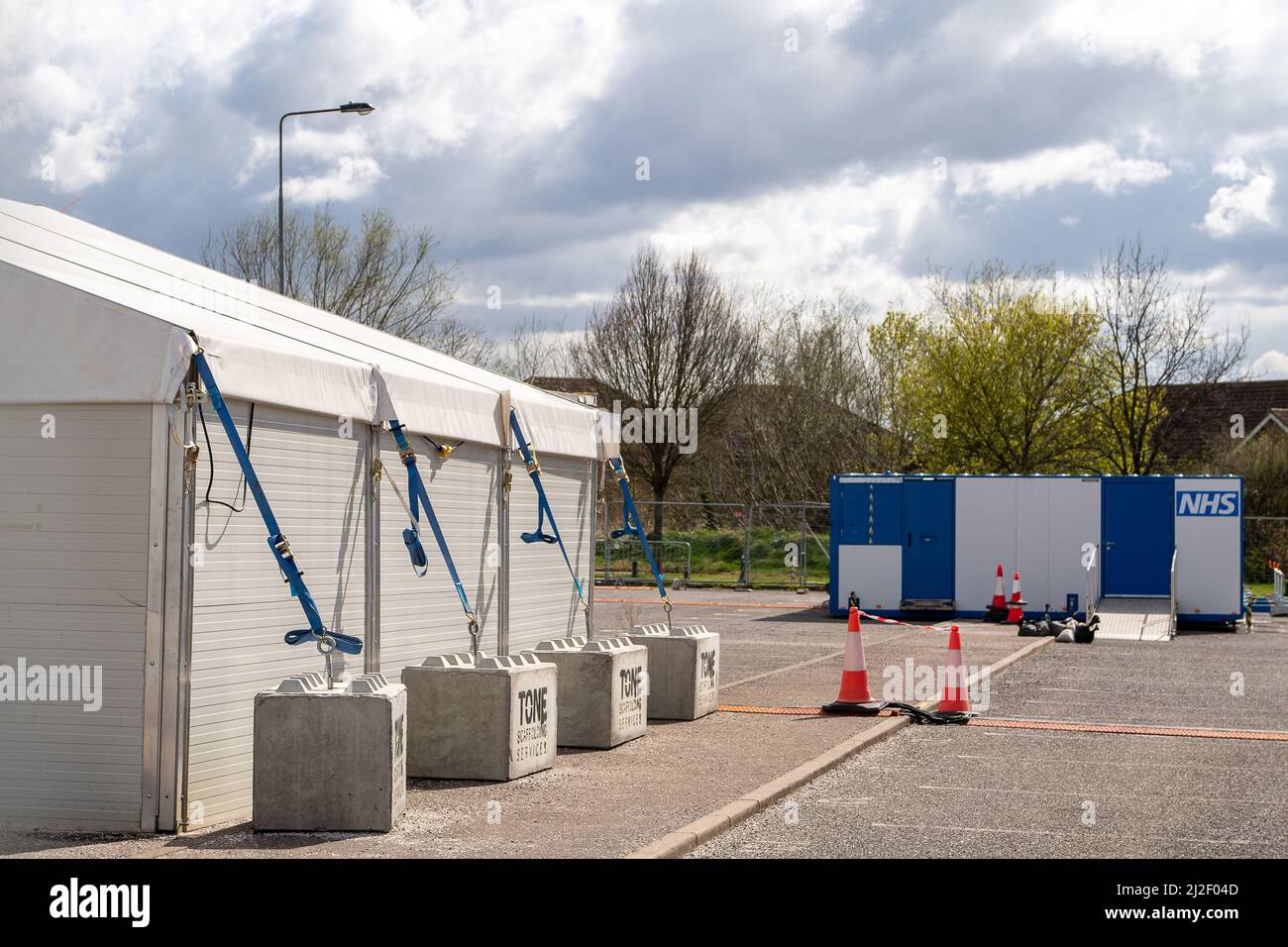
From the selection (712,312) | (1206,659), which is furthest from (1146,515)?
(712,312)

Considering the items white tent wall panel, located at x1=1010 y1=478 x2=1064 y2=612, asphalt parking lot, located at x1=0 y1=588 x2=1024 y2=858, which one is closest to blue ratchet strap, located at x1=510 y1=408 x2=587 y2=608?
asphalt parking lot, located at x1=0 y1=588 x2=1024 y2=858

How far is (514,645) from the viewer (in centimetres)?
1416

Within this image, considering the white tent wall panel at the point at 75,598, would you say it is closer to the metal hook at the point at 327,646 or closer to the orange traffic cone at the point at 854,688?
the metal hook at the point at 327,646

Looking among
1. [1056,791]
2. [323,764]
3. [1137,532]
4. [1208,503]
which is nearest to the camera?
[323,764]

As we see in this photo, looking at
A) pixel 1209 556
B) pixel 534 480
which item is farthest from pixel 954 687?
pixel 1209 556

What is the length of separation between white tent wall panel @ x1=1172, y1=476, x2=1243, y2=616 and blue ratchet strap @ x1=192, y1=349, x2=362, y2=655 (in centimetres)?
2271

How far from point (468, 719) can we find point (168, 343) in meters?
3.35

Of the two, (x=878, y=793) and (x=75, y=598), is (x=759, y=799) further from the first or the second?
(x=75, y=598)

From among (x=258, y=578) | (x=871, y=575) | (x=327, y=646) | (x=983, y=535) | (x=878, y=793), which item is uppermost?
(x=983, y=535)

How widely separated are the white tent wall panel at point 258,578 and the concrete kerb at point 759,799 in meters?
2.71

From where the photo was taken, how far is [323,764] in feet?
27.6

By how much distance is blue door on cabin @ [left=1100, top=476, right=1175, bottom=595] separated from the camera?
2884cm

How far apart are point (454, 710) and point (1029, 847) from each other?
157 inches

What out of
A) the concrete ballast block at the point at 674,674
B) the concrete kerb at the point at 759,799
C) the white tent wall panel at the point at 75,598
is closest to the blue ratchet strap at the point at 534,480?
the concrete ballast block at the point at 674,674
